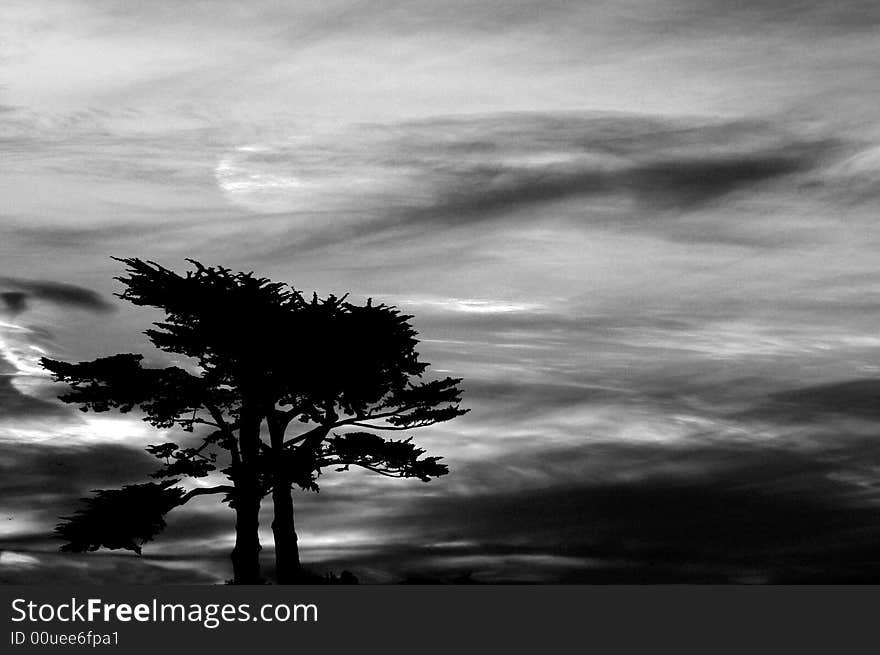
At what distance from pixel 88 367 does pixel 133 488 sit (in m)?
4.85

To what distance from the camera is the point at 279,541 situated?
4409 cm

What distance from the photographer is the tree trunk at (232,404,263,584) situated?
4334 centimetres

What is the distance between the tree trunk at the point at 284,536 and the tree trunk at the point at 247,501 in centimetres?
73

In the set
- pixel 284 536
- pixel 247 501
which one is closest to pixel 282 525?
pixel 284 536

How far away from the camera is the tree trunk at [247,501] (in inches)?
1706

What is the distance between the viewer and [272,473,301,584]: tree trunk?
44000 millimetres

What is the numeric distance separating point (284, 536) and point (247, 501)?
1981mm

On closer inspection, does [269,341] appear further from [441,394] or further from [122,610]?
[122,610]

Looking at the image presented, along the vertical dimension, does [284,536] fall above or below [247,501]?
below

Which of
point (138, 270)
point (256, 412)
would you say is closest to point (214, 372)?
point (256, 412)

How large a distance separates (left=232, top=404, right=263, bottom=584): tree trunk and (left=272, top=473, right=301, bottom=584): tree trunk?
735mm

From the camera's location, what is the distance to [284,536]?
1737 inches

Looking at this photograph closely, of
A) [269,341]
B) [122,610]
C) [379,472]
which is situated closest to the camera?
[122,610]

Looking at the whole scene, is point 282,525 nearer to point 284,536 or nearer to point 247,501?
point 284,536
